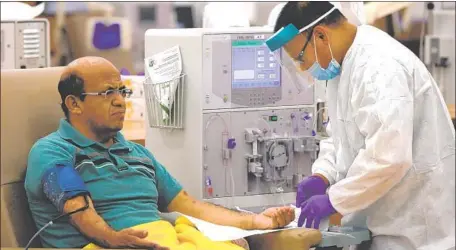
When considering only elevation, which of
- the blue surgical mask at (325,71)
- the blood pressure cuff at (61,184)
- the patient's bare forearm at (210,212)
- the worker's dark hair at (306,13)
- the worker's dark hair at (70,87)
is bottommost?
the patient's bare forearm at (210,212)

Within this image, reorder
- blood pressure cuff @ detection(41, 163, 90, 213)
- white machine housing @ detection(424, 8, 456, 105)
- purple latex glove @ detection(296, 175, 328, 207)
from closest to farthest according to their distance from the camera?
blood pressure cuff @ detection(41, 163, 90, 213) < purple latex glove @ detection(296, 175, 328, 207) < white machine housing @ detection(424, 8, 456, 105)

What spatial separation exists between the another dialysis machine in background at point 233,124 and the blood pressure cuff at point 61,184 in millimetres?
489

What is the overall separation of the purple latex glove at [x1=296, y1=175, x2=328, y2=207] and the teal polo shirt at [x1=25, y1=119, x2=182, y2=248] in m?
0.46

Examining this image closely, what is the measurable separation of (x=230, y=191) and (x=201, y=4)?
860mm

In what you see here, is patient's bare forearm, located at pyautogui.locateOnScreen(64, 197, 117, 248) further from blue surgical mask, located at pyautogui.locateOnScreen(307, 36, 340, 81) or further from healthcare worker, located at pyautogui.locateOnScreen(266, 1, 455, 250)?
blue surgical mask, located at pyautogui.locateOnScreen(307, 36, 340, 81)

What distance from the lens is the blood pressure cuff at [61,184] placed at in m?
2.05

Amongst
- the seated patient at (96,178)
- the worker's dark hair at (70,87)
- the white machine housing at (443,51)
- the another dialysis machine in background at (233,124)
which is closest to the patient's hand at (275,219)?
the seated patient at (96,178)

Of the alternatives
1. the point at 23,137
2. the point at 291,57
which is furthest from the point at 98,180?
the point at 291,57

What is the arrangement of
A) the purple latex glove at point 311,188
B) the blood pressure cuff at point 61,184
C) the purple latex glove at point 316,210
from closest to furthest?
the blood pressure cuff at point 61,184
the purple latex glove at point 316,210
the purple latex glove at point 311,188

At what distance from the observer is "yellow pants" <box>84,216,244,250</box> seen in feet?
7.18

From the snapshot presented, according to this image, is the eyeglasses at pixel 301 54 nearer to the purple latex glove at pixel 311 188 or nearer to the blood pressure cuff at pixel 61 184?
the purple latex glove at pixel 311 188

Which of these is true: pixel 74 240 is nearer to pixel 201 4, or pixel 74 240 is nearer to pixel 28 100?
pixel 28 100

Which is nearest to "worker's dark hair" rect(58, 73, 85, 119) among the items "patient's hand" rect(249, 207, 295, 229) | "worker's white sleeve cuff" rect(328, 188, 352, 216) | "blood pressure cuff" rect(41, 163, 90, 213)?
"blood pressure cuff" rect(41, 163, 90, 213)

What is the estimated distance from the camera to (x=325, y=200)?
7.49 ft
